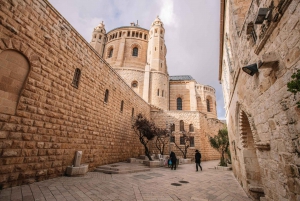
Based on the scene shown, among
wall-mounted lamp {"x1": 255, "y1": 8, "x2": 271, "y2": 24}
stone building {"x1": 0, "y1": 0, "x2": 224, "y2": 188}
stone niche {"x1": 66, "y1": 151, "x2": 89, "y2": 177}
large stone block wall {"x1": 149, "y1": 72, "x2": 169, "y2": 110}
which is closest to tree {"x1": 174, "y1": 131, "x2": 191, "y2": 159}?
stone building {"x1": 0, "y1": 0, "x2": 224, "y2": 188}

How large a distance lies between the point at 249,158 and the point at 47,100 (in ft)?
23.4

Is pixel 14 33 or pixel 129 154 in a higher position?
pixel 14 33

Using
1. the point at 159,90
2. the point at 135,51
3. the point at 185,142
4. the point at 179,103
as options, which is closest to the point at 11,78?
the point at 185,142

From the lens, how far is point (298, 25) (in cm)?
192

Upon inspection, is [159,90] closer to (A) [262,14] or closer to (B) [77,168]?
(B) [77,168]

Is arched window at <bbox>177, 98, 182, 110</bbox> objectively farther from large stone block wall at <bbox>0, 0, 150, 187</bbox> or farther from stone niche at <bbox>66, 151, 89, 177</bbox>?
stone niche at <bbox>66, 151, 89, 177</bbox>

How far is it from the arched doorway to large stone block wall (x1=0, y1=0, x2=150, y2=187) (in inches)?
256

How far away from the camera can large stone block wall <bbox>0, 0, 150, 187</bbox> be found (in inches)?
155

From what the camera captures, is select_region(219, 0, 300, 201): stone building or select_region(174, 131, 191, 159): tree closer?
select_region(219, 0, 300, 201): stone building

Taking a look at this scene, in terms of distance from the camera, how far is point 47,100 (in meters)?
5.00

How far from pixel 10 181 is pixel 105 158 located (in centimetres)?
483

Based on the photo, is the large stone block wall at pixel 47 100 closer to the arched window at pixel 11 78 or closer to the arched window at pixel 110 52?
the arched window at pixel 11 78

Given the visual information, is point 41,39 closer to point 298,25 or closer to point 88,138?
point 88,138

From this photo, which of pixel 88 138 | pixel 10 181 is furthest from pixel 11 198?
pixel 88 138
